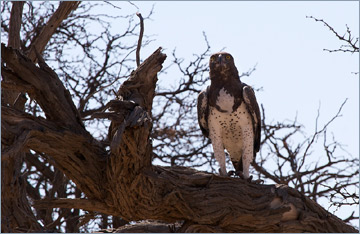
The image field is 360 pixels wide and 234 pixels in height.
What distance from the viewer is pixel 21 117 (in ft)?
16.5

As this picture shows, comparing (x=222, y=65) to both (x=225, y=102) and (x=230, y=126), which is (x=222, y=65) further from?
(x=230, y=126)

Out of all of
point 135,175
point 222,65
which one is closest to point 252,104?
point 222,65

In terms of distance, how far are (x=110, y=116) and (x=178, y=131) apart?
4.24 m

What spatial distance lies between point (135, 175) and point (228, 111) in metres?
1.57

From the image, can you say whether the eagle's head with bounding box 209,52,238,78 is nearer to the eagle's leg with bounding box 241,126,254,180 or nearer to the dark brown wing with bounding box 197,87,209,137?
the dark brown wing with bounding box 197,87,209,137

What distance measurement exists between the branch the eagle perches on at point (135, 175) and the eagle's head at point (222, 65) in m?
1.22

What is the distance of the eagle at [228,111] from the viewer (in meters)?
6.36

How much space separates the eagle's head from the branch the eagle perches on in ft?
3.99

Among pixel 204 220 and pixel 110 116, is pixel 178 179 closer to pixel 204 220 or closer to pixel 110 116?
pixel 204 220

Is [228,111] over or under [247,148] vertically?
over

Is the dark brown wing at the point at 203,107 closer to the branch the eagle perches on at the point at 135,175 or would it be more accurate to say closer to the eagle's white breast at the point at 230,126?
the eagle's white breast at the point at 230,126

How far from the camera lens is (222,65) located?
6406 mm

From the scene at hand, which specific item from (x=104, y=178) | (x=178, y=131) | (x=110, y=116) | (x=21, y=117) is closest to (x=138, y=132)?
(x=110, y=116)

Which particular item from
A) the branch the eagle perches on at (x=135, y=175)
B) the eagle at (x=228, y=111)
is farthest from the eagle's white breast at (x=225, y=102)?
the branch the eagle perches on at (x=135, y=175)
